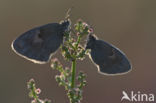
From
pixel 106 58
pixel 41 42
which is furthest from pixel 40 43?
pixel 106 58

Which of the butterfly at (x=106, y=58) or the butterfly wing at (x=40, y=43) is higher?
the butterfly wing at (x=40, y=43)

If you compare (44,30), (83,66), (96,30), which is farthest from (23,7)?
(44,30)

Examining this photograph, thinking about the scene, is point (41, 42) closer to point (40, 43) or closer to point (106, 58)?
point (40, 43)

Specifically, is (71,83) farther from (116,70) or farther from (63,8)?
(63,8)

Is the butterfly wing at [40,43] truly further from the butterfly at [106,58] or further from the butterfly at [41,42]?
the butterfly at [106,58]

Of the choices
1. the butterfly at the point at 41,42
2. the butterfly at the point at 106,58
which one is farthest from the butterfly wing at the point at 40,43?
the butterfly at the point at 106,58

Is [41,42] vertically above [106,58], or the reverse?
[41,42]
